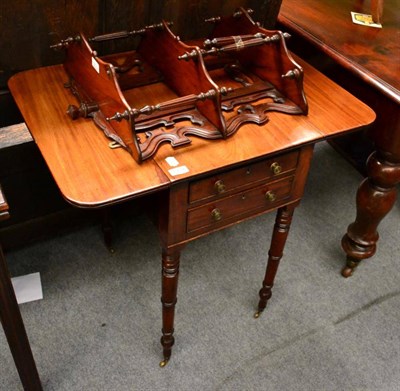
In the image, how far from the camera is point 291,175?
4.00 ft

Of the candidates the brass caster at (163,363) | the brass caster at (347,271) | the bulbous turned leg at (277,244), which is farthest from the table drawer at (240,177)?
the brass caster at (347,271)

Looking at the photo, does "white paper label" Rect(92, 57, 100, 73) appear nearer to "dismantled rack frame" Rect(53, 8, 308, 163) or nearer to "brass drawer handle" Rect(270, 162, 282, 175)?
"dismantled rack frame" Rect(53, 8, 308, 163)

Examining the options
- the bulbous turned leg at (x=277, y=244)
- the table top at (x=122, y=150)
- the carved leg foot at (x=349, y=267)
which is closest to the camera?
the table top at (x=122, y=150)

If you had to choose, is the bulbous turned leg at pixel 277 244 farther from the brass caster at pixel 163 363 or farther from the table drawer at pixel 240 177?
the brass caster at pixel 163 363

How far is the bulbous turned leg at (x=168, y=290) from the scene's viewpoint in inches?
46.7

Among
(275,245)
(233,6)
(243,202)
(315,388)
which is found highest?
(233,6)

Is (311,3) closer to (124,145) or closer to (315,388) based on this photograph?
(124,145)

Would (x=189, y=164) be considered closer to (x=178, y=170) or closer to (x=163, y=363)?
(x=178, y=170)

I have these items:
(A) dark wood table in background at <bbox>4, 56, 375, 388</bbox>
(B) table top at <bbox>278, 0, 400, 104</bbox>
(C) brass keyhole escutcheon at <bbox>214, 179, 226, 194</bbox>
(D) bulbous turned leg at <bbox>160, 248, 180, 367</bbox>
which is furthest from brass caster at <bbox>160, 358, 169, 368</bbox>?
(B) table top at <bbox>278, 0, 400, 104</bbox>

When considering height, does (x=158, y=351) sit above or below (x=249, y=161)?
below

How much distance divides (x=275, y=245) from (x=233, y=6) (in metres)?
0.67

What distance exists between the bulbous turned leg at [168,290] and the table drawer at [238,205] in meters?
0.08

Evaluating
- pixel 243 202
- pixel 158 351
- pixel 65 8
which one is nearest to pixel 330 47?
pixel 243 202

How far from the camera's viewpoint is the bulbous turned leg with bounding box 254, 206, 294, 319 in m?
1.33
